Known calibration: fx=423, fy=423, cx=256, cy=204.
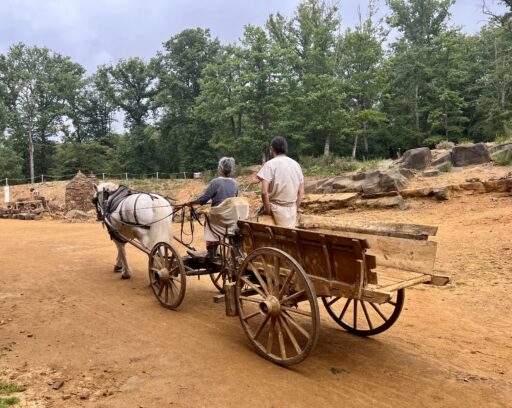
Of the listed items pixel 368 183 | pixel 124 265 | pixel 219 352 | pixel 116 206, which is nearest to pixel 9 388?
pixel 219 352

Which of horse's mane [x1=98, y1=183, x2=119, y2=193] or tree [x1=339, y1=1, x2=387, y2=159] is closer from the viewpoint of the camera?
horse's mane [x1=98, y1=183, x2=119, y2=193]

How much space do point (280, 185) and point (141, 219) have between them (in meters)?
3.19

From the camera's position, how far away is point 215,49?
4306 centimetres

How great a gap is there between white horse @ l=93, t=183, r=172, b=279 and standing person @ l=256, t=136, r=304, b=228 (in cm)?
243

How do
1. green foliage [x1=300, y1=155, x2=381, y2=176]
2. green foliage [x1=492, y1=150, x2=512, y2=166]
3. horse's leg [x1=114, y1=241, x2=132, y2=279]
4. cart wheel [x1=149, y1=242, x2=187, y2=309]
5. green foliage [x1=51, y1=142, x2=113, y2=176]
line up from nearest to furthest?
1. cart wheel [x1=149, y1=242, x2=187, y2=309]
2. horse's leg [x1=114, y1=241, x2=132, y2=279]
3. green foliage [x1=492, y1=150, x2=512, y2=166]
4. green foliage [x1=300, y1=155, x2=381, y2=176]
5. green foliage [x1=51, y1=142, x2=113, y2=176]

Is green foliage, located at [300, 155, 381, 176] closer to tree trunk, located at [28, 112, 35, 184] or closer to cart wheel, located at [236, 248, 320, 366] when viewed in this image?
cart wheel, located at [236, 248, 320, 366]

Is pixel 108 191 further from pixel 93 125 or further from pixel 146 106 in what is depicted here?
pixel 93 125

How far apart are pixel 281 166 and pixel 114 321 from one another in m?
3.05

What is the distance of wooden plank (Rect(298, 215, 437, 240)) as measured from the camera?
162 inches

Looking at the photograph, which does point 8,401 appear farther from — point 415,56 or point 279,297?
point 415,56

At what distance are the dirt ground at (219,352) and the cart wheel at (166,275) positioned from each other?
A: 21 cm

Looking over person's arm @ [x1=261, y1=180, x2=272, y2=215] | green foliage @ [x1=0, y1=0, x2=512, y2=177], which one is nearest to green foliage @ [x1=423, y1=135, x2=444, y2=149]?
green foliage @ [x1=0, y1=0, x2=512, y2=177]

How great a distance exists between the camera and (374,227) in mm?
4559

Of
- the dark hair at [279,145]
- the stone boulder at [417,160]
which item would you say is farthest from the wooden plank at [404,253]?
the stone boulder at [417,160]
